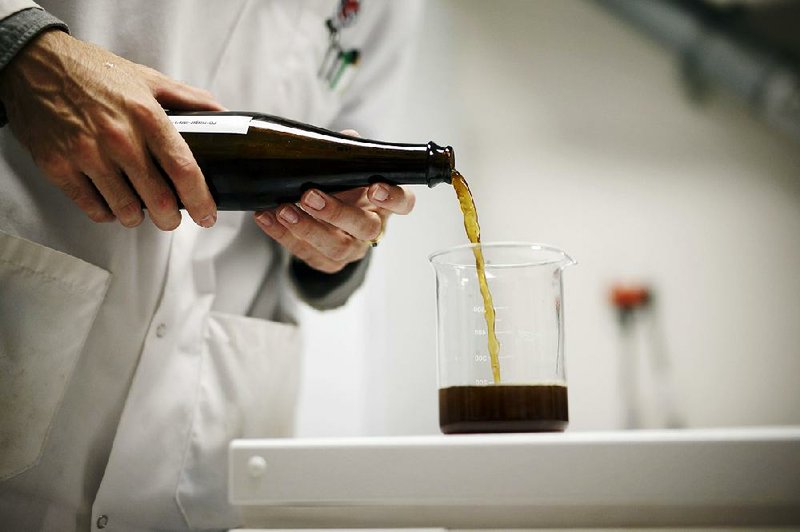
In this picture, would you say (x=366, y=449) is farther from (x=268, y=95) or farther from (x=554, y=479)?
(x=268, y=95)

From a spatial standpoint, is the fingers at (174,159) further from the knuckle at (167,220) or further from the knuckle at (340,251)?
the knuckle at (340,251)

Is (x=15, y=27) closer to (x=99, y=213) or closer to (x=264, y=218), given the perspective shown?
(x=99, y=213)

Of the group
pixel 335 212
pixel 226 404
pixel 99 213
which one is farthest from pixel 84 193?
pixel 226 404

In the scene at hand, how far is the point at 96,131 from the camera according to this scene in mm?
548

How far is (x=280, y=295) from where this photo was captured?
985mm

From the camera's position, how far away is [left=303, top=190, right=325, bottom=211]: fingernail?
2.20 ft

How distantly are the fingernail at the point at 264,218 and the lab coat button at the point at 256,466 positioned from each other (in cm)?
29

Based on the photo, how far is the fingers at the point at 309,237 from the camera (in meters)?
0.72

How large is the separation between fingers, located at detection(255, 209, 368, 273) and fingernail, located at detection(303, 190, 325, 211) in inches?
1.6

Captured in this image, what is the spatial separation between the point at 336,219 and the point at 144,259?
0.79 feet

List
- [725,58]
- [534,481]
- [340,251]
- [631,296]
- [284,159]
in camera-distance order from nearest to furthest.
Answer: [534,481] → [284,159] → [340,251] → [725,58] → [631,296]

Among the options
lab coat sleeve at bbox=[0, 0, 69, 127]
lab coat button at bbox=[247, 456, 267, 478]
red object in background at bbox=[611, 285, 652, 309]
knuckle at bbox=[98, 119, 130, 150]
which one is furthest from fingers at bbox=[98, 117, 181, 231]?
red object in background at bbox=[611, 285, 652, 309]

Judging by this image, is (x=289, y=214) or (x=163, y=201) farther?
(x=289, y=214)

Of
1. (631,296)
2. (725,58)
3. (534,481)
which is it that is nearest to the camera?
(534,481)
